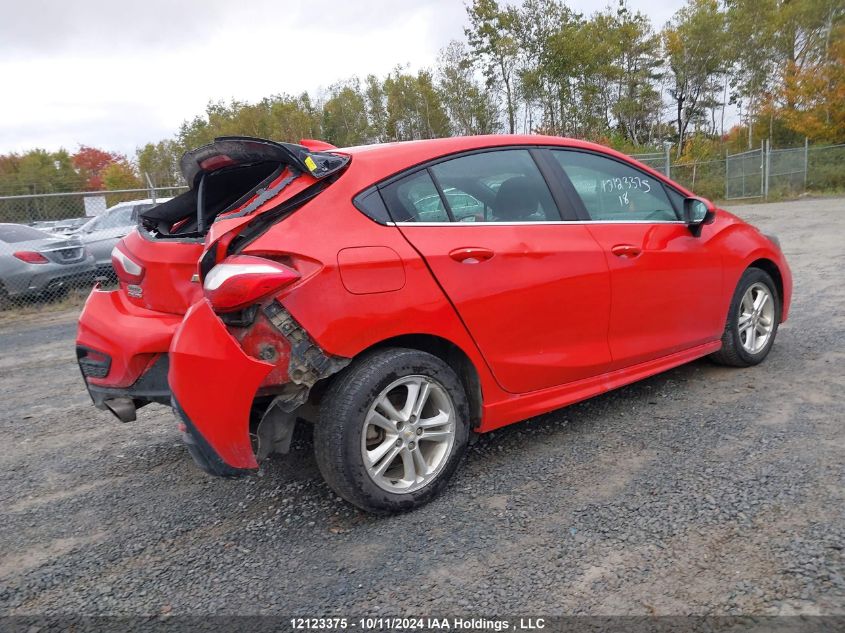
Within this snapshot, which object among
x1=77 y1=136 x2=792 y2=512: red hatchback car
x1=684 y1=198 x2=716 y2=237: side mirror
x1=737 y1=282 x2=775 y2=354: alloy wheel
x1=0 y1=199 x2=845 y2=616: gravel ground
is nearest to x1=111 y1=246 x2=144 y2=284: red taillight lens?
x1=77 y1=136 x2=792 y2=512: red hatchback car

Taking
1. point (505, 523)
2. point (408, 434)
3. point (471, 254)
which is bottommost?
point (505, 523)

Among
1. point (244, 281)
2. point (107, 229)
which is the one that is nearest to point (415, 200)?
point (244, 281)

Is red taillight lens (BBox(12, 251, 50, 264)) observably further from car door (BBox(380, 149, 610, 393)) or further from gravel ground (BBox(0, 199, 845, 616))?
car door (BBox(380, 149, 610, 393))

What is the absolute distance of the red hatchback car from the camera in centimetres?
258

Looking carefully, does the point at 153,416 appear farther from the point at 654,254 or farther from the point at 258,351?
the point at 654,254

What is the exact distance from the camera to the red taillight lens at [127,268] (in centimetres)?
333

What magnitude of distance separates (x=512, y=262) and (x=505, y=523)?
47.0 inches

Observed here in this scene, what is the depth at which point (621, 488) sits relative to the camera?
9.70 feet

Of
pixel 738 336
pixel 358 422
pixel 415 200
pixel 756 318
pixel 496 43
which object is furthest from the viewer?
pixel 496 43

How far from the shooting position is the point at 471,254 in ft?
9.93

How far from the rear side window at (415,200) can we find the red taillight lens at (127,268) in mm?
1346

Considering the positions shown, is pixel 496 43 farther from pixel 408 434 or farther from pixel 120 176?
pixel 120 176

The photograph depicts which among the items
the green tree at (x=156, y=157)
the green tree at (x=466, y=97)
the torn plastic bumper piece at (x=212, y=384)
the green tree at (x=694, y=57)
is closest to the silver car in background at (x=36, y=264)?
the torn plastic bumper piece at (x=212, y=384)

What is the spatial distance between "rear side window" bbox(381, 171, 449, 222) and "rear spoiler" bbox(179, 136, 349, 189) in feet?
0.87
